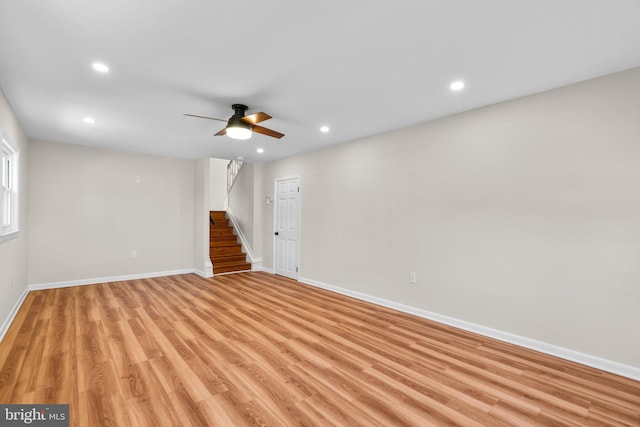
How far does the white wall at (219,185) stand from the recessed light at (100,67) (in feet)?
22.5

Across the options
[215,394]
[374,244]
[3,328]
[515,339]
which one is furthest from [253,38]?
[3,328]

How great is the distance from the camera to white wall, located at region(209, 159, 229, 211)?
9.42m

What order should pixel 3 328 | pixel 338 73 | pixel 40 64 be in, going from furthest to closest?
pixel 3 328 → pixel 338 73 → pixel 40 64

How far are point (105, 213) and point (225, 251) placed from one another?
2.57 m

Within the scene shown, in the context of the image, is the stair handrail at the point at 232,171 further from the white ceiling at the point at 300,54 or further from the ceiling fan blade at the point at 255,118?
the ceiling fan blade at the point at 255,118

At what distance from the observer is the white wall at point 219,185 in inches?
371

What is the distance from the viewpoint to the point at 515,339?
318 cm

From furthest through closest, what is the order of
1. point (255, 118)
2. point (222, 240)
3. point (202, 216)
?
1. point (222, 240)
2. point (202, 216)
3. point (255, 118)

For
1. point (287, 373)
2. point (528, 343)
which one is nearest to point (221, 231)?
point (287, 373)

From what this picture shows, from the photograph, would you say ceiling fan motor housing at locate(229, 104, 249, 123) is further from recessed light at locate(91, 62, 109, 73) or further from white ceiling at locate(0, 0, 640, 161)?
recessed light at locate(91, 62, 109, 73)

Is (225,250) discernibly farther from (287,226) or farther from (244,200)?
(287,226)

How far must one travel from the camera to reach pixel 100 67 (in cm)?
260

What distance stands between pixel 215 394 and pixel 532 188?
349 cm

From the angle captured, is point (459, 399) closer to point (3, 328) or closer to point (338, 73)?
point (338, 73)
